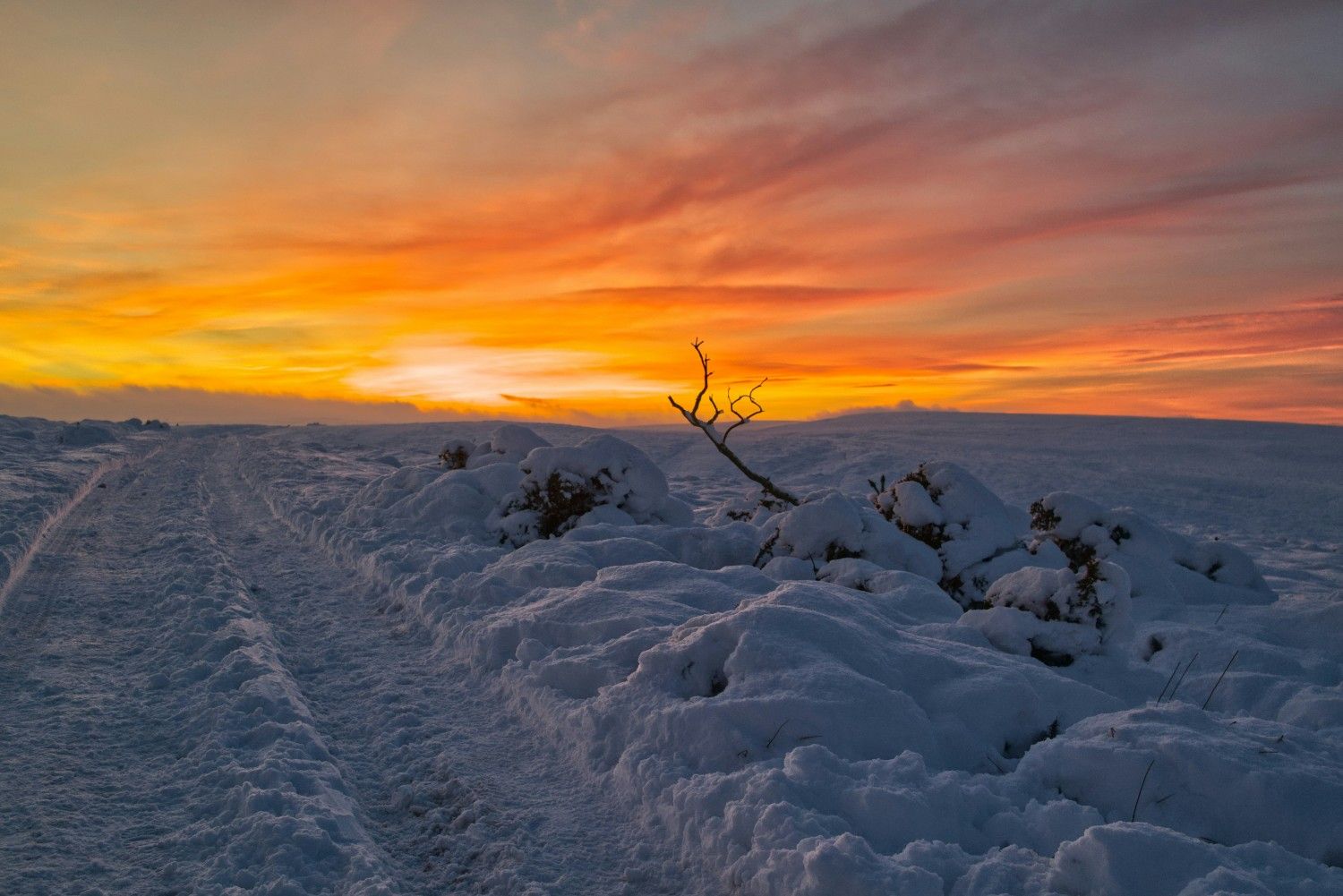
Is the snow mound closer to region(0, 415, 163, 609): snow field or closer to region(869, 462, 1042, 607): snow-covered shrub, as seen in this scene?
region(869, 462, 1042, 607): snow-covered shrub

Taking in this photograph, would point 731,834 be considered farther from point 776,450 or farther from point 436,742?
point 776,450

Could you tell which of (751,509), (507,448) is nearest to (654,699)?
(751,509)

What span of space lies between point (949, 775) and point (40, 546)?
36.0ft

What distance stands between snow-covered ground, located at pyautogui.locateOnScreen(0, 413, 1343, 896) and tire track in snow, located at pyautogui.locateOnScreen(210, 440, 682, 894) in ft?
0.08

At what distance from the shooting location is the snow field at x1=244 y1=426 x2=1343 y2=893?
3.58 m

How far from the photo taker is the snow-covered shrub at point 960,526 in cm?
980

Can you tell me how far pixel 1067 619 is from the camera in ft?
23.1

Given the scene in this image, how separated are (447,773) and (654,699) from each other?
50.8 inches

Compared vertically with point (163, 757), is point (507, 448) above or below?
above

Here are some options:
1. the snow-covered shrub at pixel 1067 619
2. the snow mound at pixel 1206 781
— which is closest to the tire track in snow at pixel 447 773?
the snow mound at pixel 1206 781

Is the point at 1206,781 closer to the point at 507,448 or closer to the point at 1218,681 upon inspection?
Result: the point at 1218,681

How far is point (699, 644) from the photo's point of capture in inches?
210

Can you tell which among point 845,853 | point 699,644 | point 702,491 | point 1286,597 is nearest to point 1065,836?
point 845,853

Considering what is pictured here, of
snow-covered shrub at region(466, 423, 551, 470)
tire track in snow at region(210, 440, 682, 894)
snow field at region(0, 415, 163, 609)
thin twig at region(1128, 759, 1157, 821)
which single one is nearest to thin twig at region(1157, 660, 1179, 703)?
thin twig at region(1128, 759, 1157, 821)
